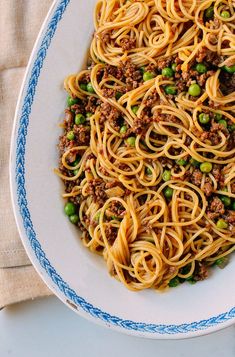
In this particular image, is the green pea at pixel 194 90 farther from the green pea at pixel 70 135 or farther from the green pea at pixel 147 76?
the green pea at pixel 70 135

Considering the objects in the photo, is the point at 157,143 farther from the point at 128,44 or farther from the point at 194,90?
the point at 128,44

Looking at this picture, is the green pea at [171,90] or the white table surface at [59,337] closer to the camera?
the green pea at [171,90]

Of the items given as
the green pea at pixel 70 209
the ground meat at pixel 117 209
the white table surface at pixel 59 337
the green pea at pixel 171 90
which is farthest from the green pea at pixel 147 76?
the white table surface at pixel 59 337

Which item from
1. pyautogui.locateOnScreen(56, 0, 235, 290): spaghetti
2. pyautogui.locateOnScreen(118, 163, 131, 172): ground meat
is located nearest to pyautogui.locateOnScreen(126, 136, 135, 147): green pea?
pyautogui.locateOnScreen(56, 0, 235, 290): spaghetti

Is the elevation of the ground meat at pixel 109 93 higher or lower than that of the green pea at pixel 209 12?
lower

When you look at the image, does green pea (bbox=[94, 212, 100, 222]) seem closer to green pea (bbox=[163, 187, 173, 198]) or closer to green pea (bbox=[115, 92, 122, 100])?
green pea (bbox=[163, 187, 173, 198])

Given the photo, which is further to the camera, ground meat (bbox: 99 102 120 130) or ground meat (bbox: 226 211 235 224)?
ground meat (bbox: 99 102 120 130)

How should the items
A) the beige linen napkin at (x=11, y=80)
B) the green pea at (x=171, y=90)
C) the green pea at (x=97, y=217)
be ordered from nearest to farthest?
the green pea at (x=171, y=90) → the green pea at (x=97, y=217) → the beige linen napkin at (x=11, y=80)

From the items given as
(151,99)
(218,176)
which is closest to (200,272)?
(218,176)
